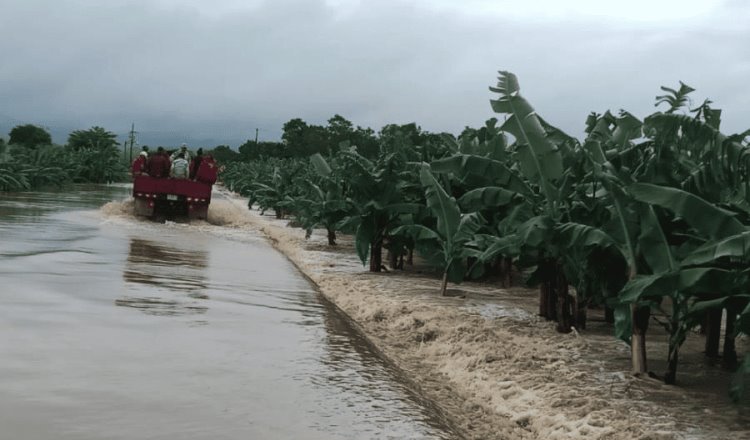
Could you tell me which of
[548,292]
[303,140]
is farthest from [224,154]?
[548,292]

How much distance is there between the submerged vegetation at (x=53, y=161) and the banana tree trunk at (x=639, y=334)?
1253 inches

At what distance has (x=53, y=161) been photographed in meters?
48.4

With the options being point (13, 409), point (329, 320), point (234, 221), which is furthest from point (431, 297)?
point (234, 221)

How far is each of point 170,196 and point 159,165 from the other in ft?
3.36

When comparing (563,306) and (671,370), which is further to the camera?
(563,306)

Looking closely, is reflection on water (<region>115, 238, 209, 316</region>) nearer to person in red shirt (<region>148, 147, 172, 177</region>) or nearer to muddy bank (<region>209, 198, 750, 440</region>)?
muddy bank (<region>209, 198, 750, 440</region>)

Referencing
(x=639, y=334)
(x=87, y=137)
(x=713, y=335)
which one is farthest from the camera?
(x=87, y=137)

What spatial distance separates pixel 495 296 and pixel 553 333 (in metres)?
3.05

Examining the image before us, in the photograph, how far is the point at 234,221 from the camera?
84.8 ft

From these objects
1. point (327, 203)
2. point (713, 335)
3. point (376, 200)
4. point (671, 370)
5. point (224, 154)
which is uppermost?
point (224, 154)

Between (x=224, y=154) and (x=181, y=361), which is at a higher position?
(x=224, y=154)

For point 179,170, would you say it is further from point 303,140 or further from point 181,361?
point 303,140

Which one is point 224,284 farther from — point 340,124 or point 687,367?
point 340,124

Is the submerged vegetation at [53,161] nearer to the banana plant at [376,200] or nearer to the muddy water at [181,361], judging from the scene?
the banana plant at [376,200]
